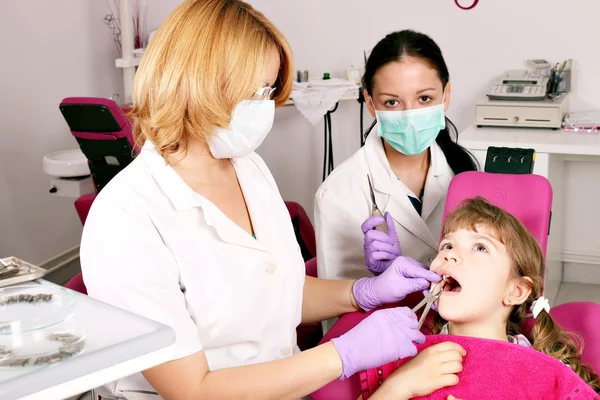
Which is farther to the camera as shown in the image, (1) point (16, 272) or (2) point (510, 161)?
(2) point (510, 161)

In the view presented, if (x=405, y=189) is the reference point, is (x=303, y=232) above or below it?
below

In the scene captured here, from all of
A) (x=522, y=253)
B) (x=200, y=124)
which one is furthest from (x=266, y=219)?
(x=522, y=253)

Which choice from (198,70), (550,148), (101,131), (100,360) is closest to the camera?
(100,360)

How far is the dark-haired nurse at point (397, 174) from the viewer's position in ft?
6.31

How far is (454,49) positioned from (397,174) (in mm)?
1762

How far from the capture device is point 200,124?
1.36 meters

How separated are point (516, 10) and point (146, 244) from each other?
2.65 m

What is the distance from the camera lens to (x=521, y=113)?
303cm

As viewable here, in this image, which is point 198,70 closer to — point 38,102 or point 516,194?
point 516,194

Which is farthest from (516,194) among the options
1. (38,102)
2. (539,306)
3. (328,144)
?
(38,102)

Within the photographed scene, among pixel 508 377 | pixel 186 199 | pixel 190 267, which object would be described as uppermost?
→ pixel 186 199

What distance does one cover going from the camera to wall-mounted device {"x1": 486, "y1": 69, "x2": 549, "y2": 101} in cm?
308

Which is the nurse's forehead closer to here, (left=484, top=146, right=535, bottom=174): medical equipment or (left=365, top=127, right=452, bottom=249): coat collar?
(left=365, top=127, right=452, bottom=249): coat collar

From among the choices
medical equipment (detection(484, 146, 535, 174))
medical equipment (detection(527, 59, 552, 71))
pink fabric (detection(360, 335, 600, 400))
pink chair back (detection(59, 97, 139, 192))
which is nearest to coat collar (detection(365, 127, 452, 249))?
A: medical equipment (detection(484, 146, 535, 174))
